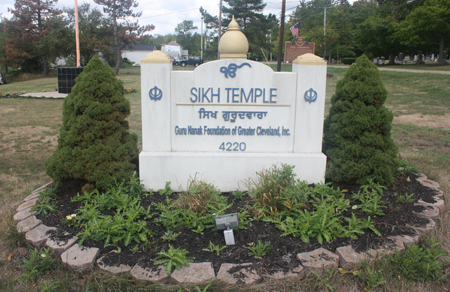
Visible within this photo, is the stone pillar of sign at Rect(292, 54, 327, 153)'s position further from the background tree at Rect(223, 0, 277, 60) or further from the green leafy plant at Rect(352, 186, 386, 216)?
Result: the background tree at Rect(223, 0, 277, 60)

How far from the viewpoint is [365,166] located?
4.13m

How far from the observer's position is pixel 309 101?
166 inches

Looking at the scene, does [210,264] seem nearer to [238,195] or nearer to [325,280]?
A: [325,280]

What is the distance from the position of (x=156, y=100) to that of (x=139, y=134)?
3974 mm

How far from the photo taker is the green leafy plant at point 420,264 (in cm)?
279

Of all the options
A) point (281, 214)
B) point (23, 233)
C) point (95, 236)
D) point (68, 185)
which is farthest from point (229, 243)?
point (68, 185)

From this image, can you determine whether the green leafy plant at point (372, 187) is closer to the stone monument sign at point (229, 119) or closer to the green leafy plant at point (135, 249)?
the stone monument sign at point (229, 119)

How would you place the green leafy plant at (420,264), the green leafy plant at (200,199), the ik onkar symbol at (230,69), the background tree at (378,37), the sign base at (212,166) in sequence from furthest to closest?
1. the background tree at (378,37)
2. the sign base at (212,166)
3. the ik onkar symbol at (230,69)
4. the green leafy plant at (200,199)
5. the green leafy plant at (420,264)

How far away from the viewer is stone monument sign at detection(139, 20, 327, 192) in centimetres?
411

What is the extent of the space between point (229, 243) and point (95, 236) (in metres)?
1.17

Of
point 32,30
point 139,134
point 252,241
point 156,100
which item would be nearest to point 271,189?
point 252,241

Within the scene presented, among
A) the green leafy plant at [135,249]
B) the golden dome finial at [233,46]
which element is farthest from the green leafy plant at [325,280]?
the golden dome finial at [233,46]

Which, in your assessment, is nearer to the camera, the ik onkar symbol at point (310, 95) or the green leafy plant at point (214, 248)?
the green leafy plant at point (214, 248)

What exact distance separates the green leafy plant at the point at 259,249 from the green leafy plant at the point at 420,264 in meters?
1.03
